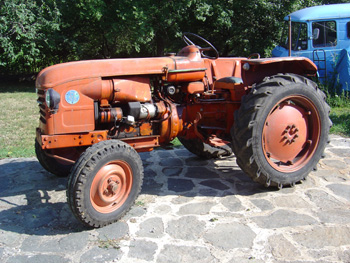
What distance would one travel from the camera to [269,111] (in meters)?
4.15

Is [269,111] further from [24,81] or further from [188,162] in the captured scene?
[24,81]

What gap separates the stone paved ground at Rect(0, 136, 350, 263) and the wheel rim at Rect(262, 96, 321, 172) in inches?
13.7

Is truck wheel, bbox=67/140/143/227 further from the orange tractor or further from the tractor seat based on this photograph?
the tractor seat

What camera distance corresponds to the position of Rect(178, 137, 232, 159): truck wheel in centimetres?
553

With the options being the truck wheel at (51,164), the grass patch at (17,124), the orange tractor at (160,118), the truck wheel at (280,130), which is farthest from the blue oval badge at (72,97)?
the grass patch at (17,124)

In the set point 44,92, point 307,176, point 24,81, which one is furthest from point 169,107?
point 24,81

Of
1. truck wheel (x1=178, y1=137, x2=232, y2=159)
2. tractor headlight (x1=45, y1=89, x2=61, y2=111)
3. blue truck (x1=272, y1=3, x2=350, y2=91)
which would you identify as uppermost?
blue truck (x1=272, y1=3, x2=350, y2=91)

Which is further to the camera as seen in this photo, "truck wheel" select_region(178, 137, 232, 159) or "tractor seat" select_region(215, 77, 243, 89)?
"truck wheel" select_region(178, 137, 232, 159)

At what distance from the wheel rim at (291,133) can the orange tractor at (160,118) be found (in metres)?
0.01

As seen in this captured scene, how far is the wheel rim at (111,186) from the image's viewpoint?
3.56 meters

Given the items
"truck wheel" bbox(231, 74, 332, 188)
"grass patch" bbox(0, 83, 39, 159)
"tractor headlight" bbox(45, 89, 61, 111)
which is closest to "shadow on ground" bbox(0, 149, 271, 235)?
"truck wheel" bbox(231, 74, 332, 188)

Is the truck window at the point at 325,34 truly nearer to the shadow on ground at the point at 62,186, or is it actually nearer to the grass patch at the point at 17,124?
the shadow on ground at the point at 62,186

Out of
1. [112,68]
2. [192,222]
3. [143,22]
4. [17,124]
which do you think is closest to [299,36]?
[143,22]

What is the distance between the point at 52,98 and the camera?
11.7 ft
